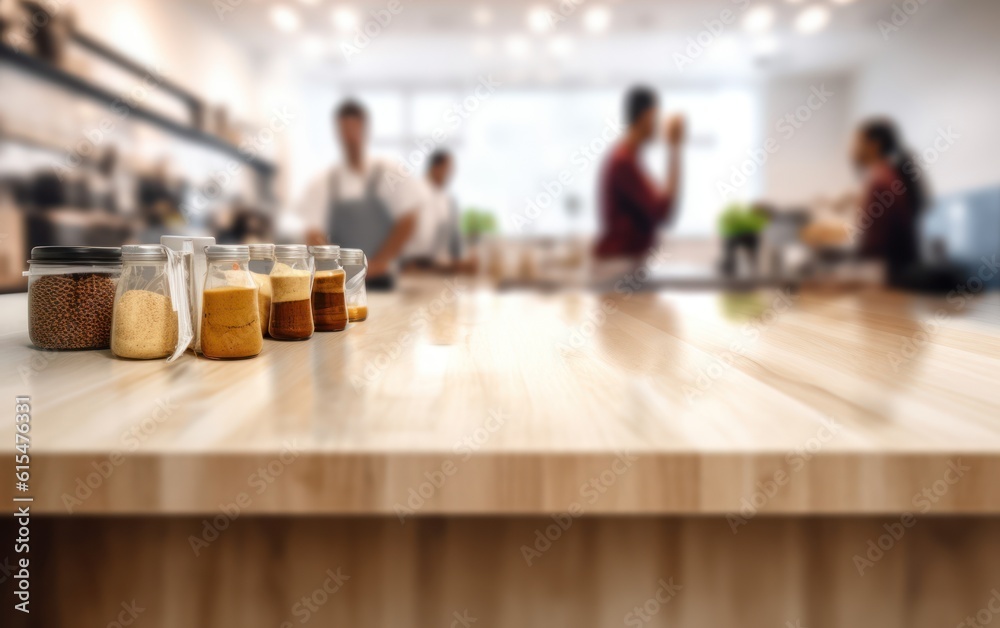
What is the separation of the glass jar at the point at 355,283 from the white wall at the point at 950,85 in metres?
4.71

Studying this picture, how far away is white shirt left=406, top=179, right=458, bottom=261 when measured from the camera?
3.55 metres

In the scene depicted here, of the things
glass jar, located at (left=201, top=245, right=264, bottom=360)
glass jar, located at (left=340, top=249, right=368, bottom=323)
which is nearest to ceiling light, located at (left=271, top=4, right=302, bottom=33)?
glass jar, located at (left=340, top=249, right=368, bottom=323)

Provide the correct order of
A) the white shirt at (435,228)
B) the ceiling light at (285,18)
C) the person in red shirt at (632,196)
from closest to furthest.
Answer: the person in red shirt at (632,196)
the white shirt at (435,228)
the ceiling light at (285,18)

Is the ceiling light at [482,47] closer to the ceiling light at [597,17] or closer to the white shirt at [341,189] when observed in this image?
the ceiling light at [597,17]

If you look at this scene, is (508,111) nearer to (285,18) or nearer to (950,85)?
(285,18)

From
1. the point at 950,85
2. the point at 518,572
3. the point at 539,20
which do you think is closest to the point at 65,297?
the point at 518,572

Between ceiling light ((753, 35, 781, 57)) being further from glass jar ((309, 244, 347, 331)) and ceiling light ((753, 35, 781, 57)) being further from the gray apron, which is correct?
glass jar ((309, 244, 347, 331))

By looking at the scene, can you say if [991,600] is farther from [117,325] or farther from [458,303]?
[458,303]

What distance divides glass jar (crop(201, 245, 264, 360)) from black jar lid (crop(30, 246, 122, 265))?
0.43 feet

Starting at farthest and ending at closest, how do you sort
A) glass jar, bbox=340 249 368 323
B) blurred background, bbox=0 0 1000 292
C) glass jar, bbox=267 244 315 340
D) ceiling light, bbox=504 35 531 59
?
ceiling light, bbox=504 35 531 59
blurred background, bbox=0 0 1000 292
glass jar, bbox=340 249 368 323
glass jar, bbox=267 244 315 340

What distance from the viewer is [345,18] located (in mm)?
4281

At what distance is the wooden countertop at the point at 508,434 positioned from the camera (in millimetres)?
327

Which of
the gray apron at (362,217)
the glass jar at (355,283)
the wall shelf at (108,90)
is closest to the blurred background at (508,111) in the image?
the wall shelf at (108,90)

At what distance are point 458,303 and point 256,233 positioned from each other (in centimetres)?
335
